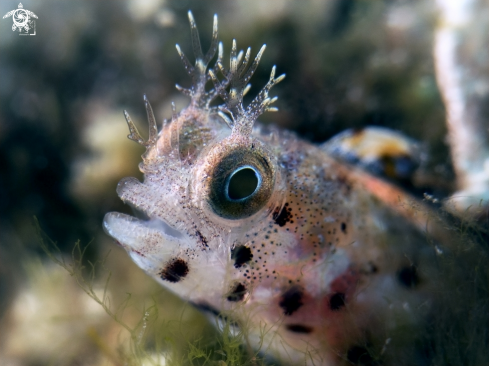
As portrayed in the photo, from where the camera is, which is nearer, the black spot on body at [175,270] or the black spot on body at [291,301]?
the black spot on body at [175,270]

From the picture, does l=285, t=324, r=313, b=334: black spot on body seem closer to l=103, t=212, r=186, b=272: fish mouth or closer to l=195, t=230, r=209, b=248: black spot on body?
l=195, t=230, r=209, b=248: black spot on body

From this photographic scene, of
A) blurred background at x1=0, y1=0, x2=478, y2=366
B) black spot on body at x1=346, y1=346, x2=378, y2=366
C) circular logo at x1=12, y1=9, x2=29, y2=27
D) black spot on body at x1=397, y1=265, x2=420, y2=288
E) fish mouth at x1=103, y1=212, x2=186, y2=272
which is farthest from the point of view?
circular logo at x1=12, y1=9, x2=29, y2=27

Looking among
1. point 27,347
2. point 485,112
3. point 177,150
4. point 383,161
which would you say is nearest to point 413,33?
point 485,112

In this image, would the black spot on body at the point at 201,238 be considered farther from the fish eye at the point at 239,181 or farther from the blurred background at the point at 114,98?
the blurred background at the point at 114,98

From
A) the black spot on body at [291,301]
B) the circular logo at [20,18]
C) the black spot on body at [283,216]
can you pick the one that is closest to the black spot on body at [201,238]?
the black spot on body at [283,216]

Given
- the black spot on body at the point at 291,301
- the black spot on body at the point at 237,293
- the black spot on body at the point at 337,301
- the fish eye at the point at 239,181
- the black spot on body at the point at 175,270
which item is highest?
the fish eye at the point at 239,181

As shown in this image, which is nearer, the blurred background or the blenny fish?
the blenny fish

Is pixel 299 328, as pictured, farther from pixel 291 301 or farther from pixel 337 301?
pixel 337 301

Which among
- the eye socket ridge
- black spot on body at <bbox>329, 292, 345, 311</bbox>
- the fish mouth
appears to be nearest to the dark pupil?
the eye socket ridge
